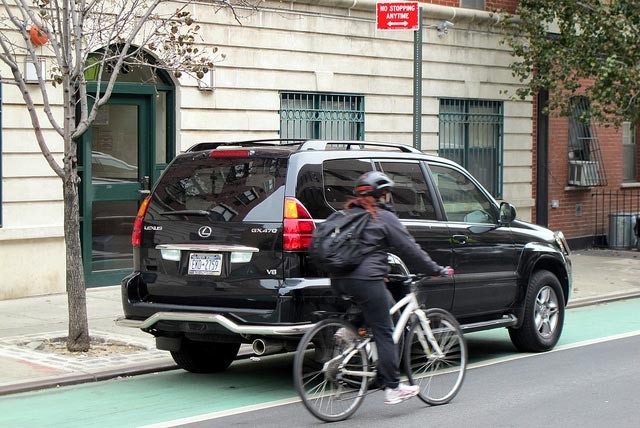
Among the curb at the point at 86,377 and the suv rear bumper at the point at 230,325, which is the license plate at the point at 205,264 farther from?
the curb at the point at 86,377

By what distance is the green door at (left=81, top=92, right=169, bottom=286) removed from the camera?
14.1 m

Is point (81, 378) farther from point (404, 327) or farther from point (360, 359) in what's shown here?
point (404, 327)

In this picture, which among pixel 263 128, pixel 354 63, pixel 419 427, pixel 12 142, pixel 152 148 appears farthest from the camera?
pixel 354 63

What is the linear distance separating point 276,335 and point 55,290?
6567mm

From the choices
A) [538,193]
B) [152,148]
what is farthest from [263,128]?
[538,193]

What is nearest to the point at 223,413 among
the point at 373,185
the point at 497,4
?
the point at 373,185

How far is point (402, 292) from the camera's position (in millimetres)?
8406

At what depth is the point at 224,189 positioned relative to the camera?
841cm

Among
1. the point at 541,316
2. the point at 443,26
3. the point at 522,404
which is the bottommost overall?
the point at 522,404

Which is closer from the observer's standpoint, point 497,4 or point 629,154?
point 497,4

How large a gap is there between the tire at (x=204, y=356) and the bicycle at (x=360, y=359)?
188 centimetres

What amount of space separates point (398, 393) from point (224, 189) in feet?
7.10

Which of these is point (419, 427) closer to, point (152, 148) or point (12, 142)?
point (12, 142)

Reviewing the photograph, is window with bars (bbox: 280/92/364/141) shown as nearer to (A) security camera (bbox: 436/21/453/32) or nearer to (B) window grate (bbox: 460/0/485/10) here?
(A) security camera (bbox: 436/21/453/32)
